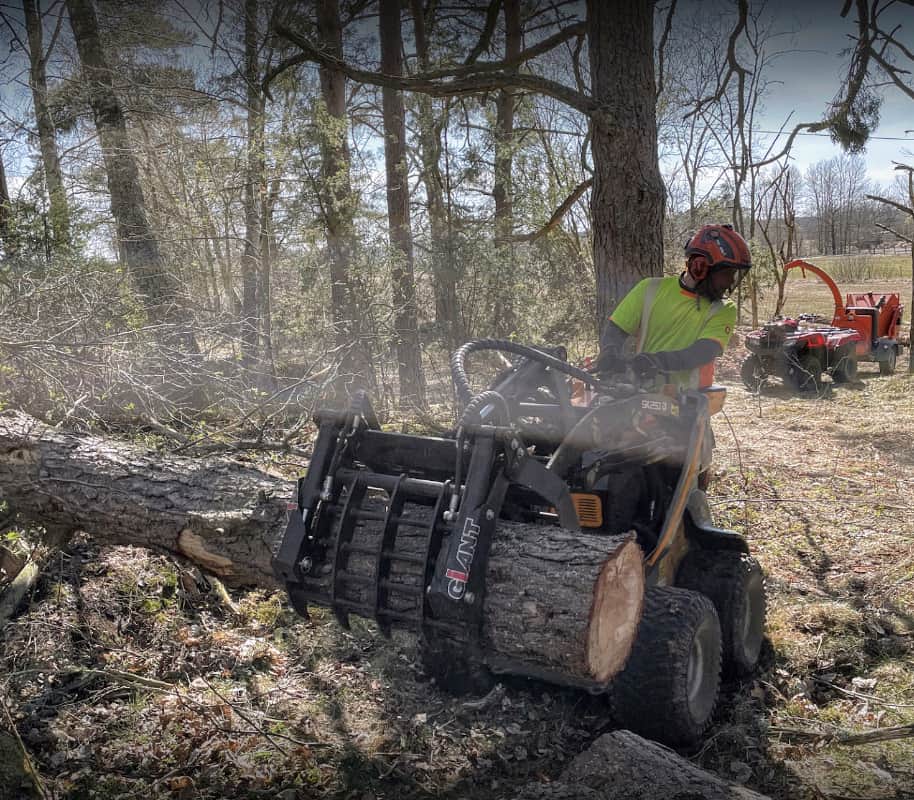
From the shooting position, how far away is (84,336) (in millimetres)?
6594

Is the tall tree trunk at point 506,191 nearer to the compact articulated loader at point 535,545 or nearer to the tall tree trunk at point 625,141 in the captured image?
the tall tree trunk at point 625,141

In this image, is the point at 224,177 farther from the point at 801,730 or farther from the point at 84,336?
the point at 801,730

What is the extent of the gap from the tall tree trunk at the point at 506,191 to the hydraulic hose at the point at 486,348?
741cm

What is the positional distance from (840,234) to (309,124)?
46580 mm

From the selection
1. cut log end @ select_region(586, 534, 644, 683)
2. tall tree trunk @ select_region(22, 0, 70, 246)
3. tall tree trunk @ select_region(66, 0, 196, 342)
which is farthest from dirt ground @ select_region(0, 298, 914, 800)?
tall tree trunk @ select_region(66, 0, 196, 342)

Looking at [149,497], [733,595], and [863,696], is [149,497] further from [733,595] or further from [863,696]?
[863,696]

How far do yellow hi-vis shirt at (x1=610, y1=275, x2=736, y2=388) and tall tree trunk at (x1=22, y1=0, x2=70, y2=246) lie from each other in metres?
6.98

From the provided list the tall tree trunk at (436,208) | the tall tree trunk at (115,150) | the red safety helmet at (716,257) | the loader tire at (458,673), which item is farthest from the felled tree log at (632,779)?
the tall tree trunk at (115,150)

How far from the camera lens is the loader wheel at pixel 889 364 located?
13148mm

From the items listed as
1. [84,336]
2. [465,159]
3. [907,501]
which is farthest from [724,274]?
[465,159]

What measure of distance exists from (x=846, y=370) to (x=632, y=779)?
11.4m

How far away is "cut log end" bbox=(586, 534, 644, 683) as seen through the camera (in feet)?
9.07

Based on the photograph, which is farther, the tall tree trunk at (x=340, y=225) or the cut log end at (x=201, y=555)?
the tall tree trunk at (x=340, y=225)

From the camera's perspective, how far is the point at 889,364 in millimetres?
13242
